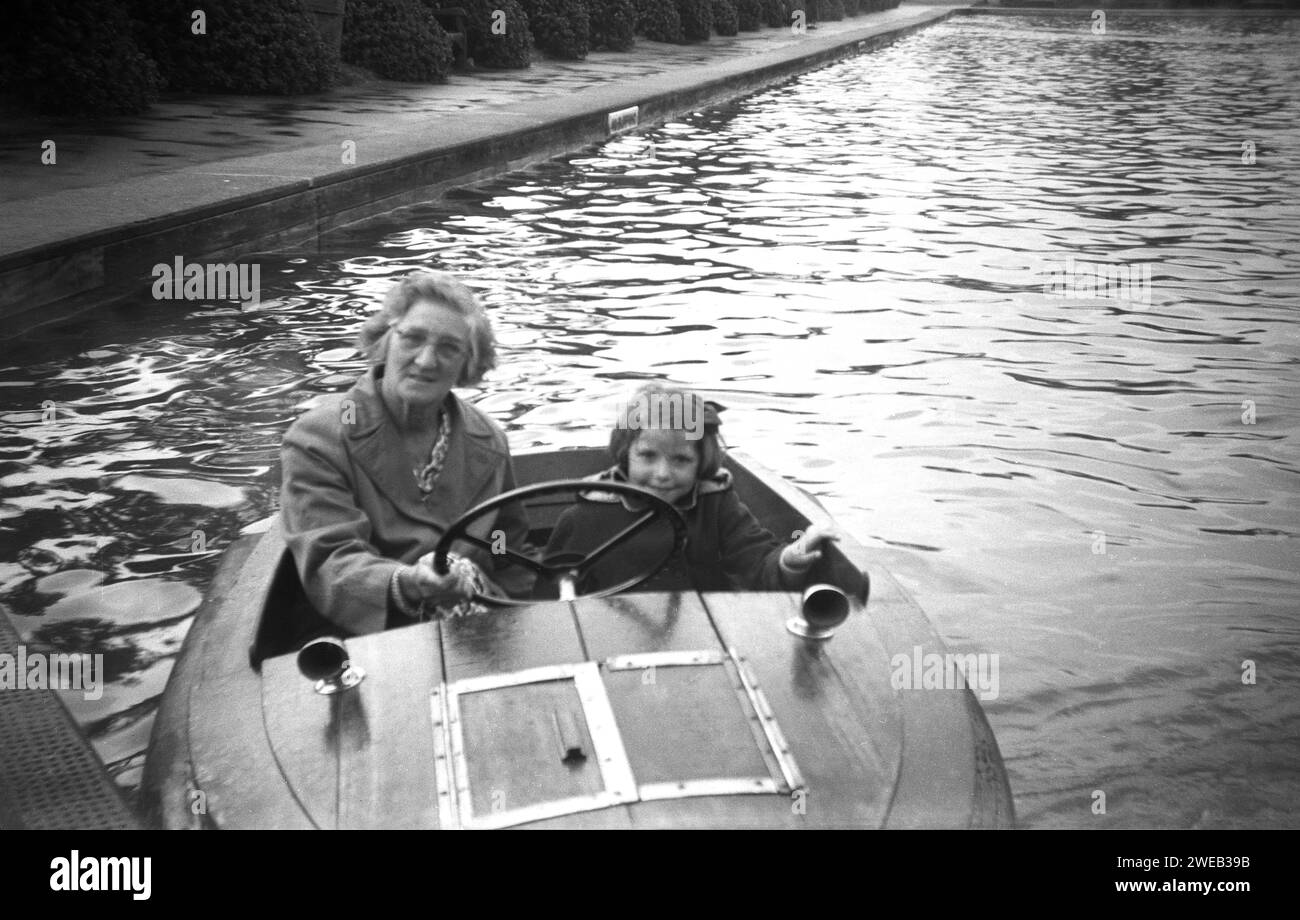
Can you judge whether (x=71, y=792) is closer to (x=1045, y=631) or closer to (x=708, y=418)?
(x=708, y=418)

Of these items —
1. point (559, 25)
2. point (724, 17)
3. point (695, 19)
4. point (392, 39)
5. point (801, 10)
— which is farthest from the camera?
point (801, 10)

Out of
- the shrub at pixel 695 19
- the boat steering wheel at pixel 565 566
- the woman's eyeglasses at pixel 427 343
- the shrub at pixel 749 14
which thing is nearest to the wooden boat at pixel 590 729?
the boat steering wheel at pixel 565 566

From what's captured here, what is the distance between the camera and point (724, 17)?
87.0 feet

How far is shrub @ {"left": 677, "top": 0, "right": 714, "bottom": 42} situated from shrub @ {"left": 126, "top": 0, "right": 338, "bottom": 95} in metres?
12.0

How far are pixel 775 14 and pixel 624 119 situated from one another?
732 inches

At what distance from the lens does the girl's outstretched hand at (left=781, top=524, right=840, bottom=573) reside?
2982 mm

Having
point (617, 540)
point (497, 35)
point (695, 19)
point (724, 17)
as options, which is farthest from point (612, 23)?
point (617, 540)

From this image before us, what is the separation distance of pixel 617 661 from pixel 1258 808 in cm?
175

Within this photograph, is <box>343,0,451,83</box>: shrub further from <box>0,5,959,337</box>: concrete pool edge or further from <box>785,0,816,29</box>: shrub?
<box>785,0,816,29</box>: shrub

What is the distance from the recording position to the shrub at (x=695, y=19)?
2422cm

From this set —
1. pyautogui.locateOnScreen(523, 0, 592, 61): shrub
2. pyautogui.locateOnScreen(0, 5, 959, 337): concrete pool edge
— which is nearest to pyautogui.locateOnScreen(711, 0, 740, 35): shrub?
pyautogui.locateOnScreen(523, 0, 592, 61): shrub

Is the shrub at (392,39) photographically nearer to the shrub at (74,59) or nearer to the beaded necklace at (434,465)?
the shrub at (74,59)

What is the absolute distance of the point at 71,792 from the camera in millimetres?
2838

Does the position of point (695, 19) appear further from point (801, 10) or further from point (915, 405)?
point (915, 405)
